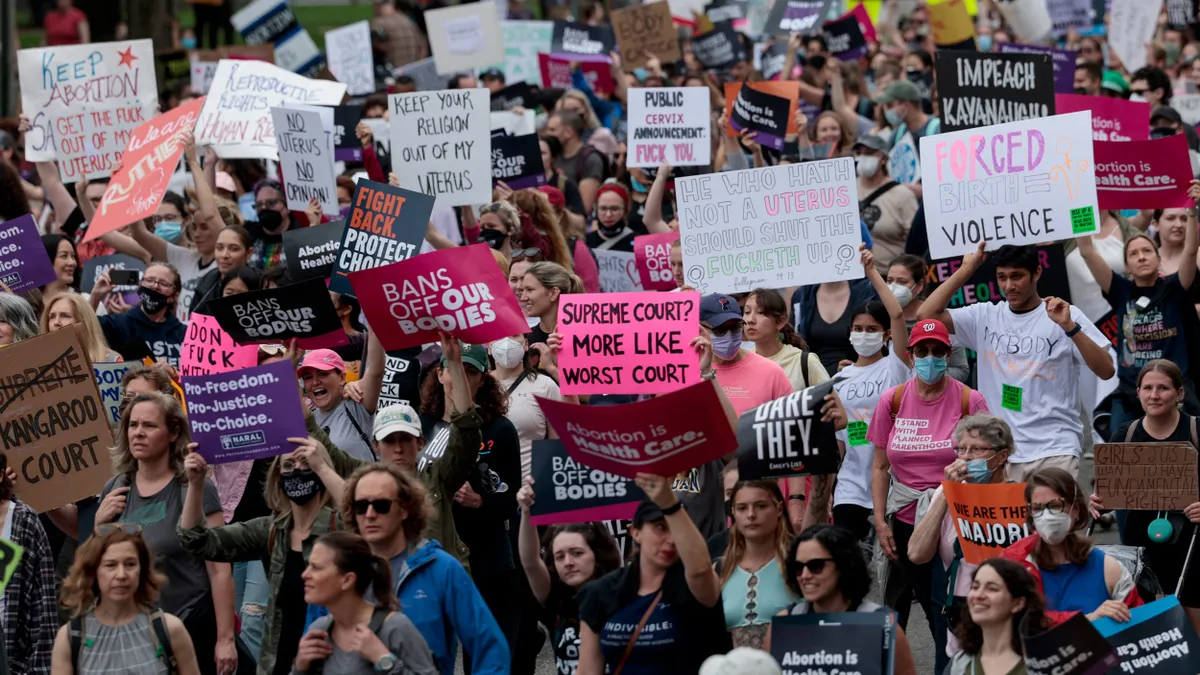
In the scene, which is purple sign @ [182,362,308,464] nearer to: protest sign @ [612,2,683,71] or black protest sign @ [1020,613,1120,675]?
black protest sign @ [1020,613,1120,675]

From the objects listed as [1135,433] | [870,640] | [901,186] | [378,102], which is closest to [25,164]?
[378,102]

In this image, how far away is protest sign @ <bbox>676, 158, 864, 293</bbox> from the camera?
10.2 m

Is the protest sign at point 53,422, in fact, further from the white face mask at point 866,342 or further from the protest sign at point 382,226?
the white face mask at point 866,342

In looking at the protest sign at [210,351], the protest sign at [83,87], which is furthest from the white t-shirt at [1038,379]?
the protest sign at [83,87]

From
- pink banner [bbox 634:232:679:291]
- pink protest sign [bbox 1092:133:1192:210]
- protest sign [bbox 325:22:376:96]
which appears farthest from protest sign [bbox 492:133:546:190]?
protest sign [bbox 325:22:376:96]

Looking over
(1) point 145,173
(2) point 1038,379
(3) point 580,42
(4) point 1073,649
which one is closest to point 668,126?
(1) point 145,173

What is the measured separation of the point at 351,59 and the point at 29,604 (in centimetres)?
1291

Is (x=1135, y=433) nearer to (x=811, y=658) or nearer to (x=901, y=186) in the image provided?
(x=811, y=658)

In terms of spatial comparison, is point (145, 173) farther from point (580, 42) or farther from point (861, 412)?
point (580, 42)

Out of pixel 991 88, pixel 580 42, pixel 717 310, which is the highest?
pixel 580 42

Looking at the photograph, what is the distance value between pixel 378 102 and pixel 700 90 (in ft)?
13.2

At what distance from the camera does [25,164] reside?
18.5 m

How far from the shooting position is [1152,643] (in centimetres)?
657

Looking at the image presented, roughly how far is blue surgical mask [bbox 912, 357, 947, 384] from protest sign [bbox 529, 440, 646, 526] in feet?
6.12
